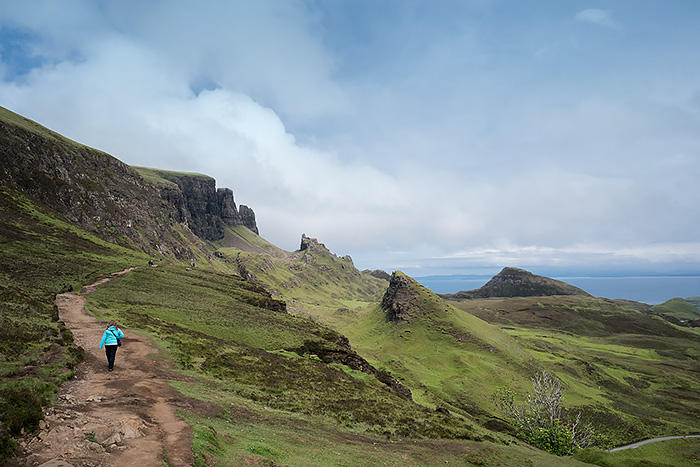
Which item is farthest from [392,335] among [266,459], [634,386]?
[266,459]

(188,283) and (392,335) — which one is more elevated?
(188,283)

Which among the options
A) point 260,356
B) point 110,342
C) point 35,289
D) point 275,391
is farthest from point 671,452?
point 35,289

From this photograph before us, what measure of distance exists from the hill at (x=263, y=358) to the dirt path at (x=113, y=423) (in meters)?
0.72

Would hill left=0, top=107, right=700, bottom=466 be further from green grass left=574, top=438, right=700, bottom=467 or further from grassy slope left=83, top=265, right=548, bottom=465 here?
green grass left=574, top=438, right=700, bottom=467

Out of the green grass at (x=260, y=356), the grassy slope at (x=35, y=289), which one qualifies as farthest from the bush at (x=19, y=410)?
the green grass at (x=260, y=356)

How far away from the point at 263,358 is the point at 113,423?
31231mm

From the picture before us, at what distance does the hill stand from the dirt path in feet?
2.35

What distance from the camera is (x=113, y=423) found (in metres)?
14.1

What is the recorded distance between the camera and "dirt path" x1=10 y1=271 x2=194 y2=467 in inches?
454

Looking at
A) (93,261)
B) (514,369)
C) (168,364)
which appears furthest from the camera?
(514,369)

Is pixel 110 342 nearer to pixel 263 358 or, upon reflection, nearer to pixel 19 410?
pixel 19 410

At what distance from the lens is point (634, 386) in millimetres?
134000

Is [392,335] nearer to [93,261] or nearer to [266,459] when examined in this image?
[93,261]

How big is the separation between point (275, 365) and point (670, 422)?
134 m
